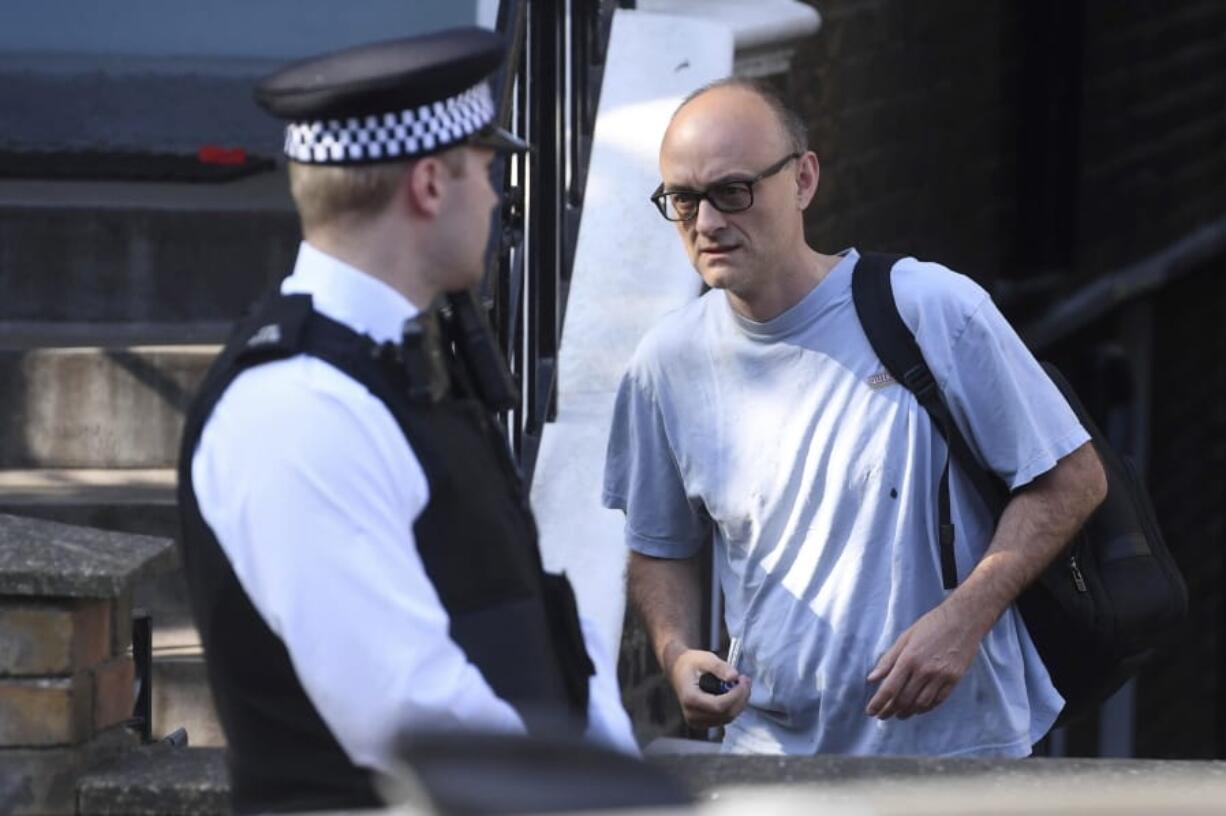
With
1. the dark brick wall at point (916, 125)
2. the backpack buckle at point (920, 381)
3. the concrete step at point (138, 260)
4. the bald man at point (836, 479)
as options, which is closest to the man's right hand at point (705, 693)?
the bald man at point (836, 479)

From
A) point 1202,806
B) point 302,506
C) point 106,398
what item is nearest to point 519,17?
point 106,398

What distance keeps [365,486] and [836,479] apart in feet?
4.25

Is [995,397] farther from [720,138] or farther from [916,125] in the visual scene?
[916,125]

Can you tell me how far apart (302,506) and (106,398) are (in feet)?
9.89

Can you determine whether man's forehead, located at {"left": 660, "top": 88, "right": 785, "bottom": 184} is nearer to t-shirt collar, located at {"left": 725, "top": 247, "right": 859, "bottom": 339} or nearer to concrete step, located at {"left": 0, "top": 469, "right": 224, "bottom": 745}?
t-shirt collar, located at {"left": 725, "top": 247, "right": 859, "bottom": 339}

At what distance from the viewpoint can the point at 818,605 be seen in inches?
139

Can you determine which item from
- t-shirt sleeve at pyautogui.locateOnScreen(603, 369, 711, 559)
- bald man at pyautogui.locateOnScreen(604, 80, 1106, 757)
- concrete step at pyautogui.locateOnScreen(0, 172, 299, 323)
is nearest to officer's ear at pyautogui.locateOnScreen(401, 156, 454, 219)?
bald man at pyautogui.locateOnScreen(604, 80, 1106, 757)

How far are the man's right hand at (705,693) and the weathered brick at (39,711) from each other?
87 centimetres

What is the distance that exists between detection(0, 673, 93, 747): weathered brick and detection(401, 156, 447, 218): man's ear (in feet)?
4.22

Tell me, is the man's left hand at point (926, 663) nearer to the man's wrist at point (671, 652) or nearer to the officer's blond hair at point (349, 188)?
the man's wrist at point (671, 652)

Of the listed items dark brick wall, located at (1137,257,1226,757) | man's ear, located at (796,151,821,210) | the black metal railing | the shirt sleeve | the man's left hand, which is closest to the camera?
the shirt sleeve

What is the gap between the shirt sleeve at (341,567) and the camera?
2.29 meters

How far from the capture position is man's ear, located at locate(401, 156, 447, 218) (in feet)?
8.13

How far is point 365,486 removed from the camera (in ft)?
7.65
